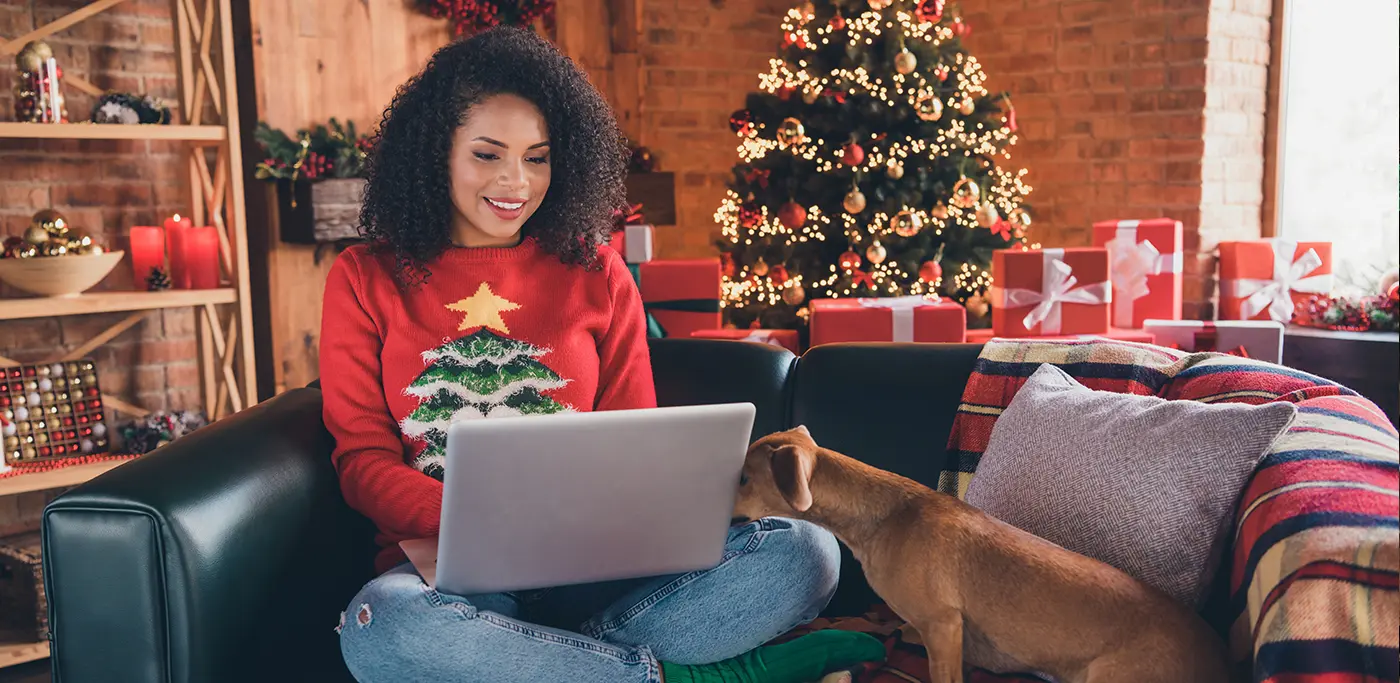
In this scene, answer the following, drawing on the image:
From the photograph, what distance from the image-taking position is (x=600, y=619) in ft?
4.93

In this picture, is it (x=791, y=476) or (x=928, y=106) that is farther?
(x=928, y=106)

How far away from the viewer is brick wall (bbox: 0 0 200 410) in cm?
291

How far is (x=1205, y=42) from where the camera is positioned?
4137mm

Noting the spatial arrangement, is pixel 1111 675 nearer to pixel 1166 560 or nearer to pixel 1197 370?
pixel 1166 560

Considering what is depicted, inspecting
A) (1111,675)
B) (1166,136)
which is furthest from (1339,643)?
(1166,136)

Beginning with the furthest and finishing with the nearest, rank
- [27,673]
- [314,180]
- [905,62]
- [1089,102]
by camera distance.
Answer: [1089,102], [905,62], [314,180], [27,673]

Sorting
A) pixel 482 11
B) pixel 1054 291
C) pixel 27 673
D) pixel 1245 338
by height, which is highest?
pixel 482 11

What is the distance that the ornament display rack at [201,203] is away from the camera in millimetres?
2697

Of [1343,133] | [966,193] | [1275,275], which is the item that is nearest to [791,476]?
[966,193]

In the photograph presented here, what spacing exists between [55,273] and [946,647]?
2.29m

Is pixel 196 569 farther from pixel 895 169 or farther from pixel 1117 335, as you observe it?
pixel 895 169

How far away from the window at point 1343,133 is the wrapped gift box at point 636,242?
2554 millimetres

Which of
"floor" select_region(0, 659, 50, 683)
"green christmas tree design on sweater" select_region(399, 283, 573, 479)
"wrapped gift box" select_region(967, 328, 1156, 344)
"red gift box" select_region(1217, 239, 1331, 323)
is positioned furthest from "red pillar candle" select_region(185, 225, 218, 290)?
"red gift box" select_region(1217, 239, 1331, 323)

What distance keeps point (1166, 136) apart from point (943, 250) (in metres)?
1.10
